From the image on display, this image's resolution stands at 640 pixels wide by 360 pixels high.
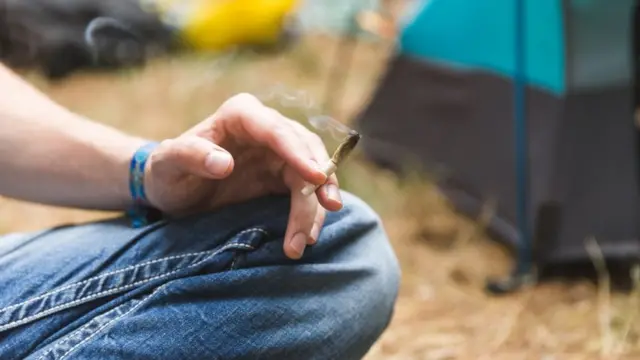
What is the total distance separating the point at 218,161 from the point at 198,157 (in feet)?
0.06

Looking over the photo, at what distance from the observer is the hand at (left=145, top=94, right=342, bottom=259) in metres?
0.56

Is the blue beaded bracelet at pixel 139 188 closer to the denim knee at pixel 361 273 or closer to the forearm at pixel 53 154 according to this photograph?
the forearm at pixel 53 154

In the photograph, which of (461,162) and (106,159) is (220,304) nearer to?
(106,159)

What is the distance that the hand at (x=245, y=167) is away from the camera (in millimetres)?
555

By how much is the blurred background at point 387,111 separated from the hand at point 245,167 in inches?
2.9

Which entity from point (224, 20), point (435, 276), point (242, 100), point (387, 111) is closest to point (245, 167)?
point (242, 100)

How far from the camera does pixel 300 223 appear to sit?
580 mm

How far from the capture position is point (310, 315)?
591mm

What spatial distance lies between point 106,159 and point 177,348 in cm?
19

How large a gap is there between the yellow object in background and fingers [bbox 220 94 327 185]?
2.01 meters

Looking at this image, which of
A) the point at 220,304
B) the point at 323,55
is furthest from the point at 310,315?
the point at 323,55

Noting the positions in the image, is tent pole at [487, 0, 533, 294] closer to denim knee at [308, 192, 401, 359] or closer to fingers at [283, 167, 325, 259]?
denim knee at [308, 192, 401, 359]

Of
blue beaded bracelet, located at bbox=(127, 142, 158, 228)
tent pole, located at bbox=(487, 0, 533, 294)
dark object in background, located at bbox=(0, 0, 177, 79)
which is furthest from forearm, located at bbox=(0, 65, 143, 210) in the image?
dark object in background, located at bbox=(0, 0, 177, 79)

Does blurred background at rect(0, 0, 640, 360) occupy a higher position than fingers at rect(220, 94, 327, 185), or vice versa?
fingers at rect(220, 94, 327, 185)
